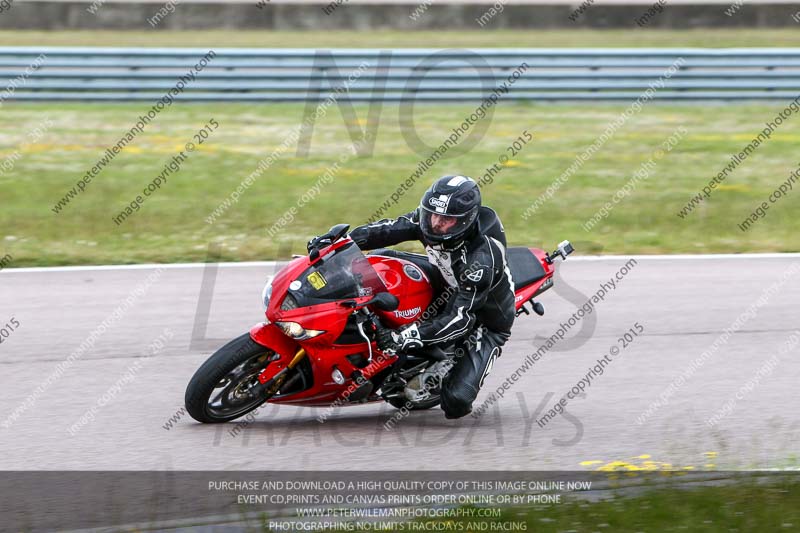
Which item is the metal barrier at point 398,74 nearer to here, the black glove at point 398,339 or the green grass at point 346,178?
the green grass at point 346,178

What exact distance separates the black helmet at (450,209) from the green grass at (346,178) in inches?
221

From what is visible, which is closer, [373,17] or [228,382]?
[228,382]

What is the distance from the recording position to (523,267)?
26.8ft

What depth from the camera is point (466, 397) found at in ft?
24.3

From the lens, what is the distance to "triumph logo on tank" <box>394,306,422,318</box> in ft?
23.7

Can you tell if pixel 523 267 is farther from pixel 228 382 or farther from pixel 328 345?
pixel 228 382

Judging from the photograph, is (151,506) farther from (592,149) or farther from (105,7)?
(105,7)

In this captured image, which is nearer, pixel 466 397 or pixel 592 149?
pixel 466 397

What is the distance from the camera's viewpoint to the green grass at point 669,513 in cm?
562

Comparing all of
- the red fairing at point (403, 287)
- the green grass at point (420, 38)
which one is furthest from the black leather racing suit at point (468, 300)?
the green grass at point (420, 38)

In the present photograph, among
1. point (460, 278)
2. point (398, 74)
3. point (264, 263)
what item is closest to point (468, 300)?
point (460, 278)

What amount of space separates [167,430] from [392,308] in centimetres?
180

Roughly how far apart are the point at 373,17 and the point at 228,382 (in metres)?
24.1

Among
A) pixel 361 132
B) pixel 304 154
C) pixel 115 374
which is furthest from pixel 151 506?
pixel 361 132
